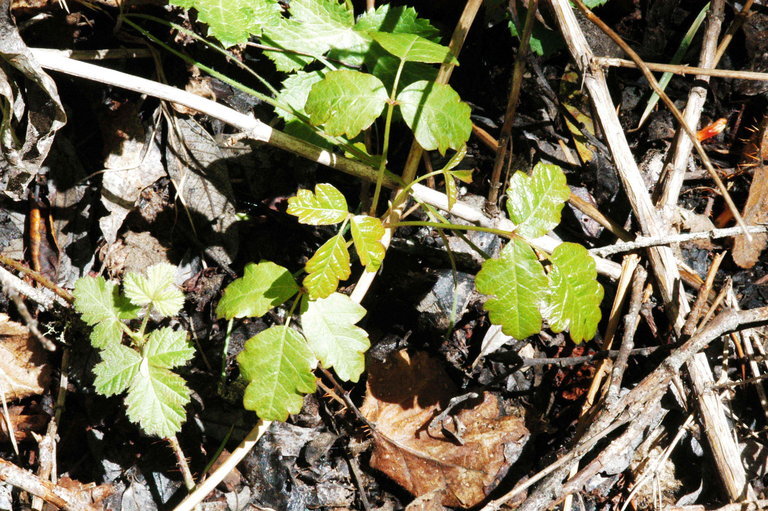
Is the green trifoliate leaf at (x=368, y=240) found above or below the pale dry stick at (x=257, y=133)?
below

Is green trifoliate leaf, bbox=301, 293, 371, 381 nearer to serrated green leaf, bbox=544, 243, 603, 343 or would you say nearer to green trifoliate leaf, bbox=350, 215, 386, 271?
green trifoliate leaf, bbox=350, 215, 386, 271

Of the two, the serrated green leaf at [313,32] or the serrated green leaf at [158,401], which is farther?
the serrated green leaf at [313,32]

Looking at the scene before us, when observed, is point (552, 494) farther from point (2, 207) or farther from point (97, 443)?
point (2, 207)

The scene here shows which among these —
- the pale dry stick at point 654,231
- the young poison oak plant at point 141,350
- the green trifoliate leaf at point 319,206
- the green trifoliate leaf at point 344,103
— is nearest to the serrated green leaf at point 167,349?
the young poison oak plant at point 141,350

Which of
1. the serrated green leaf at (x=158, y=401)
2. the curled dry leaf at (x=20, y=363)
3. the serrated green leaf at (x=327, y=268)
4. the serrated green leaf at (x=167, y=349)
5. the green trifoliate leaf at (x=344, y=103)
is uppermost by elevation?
the green trifoliate leaf at (x=344, y=103)

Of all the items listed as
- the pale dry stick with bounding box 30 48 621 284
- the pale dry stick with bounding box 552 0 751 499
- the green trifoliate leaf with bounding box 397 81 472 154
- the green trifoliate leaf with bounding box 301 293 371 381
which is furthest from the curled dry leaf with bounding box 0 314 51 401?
the pale dry stick with bounding box 552 0 751 499

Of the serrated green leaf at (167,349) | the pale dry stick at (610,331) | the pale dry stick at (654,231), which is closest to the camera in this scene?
the serrated green leaf at (167,349)

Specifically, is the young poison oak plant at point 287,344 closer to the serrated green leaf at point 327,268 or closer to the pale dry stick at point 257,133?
the serrated green leaf at point 327,268

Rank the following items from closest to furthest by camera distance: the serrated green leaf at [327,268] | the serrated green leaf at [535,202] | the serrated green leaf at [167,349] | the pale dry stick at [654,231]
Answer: the serrated green leaf at [327,268]
the serrated green leaf at [535,202]
the serrated green leaf at [167,349]
the pale dry stick at [654,231]
